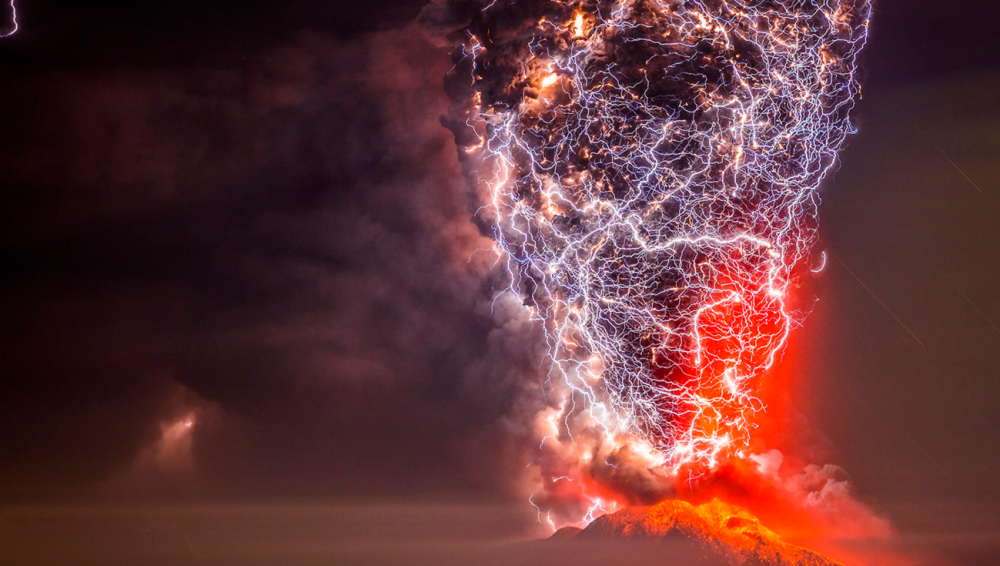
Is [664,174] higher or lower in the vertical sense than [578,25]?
lower

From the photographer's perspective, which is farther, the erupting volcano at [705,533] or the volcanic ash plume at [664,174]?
the erupting volcano at [705,533]

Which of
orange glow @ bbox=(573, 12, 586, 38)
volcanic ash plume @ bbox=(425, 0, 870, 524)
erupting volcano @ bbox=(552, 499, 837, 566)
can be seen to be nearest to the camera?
volcanic ash plume @ bbox=(425, 0, 870, 524)

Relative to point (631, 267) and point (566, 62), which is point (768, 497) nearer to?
point (631, 267)

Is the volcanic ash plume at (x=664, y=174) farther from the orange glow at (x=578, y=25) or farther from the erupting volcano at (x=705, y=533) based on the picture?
the erupting volcano at (x=705, y=533)

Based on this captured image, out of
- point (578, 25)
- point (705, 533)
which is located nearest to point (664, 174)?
point (578, 25)

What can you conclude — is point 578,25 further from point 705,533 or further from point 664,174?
point 705,533

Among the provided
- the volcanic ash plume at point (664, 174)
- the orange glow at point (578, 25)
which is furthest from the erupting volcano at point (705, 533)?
the orange glow at point (578, 25)

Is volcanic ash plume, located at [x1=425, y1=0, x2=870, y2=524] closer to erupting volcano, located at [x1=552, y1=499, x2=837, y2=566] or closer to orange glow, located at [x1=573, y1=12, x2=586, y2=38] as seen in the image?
orange glow, located at [x1=573, y1=12, x2=586, y2=38]

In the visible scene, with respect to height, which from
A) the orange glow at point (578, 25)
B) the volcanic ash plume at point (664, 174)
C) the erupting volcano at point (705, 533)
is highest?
the orange glow at point (578, 25)

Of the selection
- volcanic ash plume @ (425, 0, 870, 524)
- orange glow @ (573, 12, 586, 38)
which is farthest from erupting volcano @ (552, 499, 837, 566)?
orange glow @ (573, 12, 586, 38)
